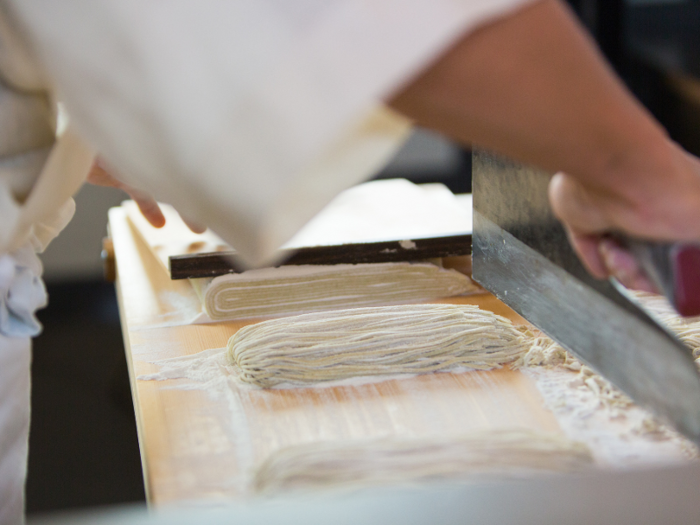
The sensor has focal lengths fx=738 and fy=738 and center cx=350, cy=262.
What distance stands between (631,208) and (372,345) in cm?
34

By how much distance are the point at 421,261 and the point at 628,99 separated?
59 cm

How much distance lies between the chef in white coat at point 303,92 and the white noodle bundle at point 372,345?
0.33 meters

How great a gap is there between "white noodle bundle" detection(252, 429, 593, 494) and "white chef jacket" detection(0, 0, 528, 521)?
0.82ft

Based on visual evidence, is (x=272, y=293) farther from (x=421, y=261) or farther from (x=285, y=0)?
(x=285, y=0)

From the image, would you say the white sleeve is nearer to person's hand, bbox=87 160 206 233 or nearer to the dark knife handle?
the dark knife handle

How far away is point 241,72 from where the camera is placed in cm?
39

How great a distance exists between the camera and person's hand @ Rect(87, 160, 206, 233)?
94cm

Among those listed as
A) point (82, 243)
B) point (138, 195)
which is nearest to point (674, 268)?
point (138, 195)

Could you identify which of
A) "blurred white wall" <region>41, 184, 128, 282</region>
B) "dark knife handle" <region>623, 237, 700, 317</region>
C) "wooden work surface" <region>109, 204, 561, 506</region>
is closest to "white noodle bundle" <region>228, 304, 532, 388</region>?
"wooden work surface" <region>109, 204, 561, 506</region>

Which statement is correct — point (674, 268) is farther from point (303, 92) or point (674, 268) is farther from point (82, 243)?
point (82, 243)

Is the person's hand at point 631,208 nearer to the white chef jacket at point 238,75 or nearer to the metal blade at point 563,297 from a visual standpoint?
the metal blade at point 563,297

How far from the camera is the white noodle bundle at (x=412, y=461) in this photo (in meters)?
0.59

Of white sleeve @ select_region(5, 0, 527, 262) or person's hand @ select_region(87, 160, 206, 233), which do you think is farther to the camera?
person's hand @ select_region(87, 160, 206, 233)

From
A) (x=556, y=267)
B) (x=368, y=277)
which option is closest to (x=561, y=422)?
(x=556, y=267)
